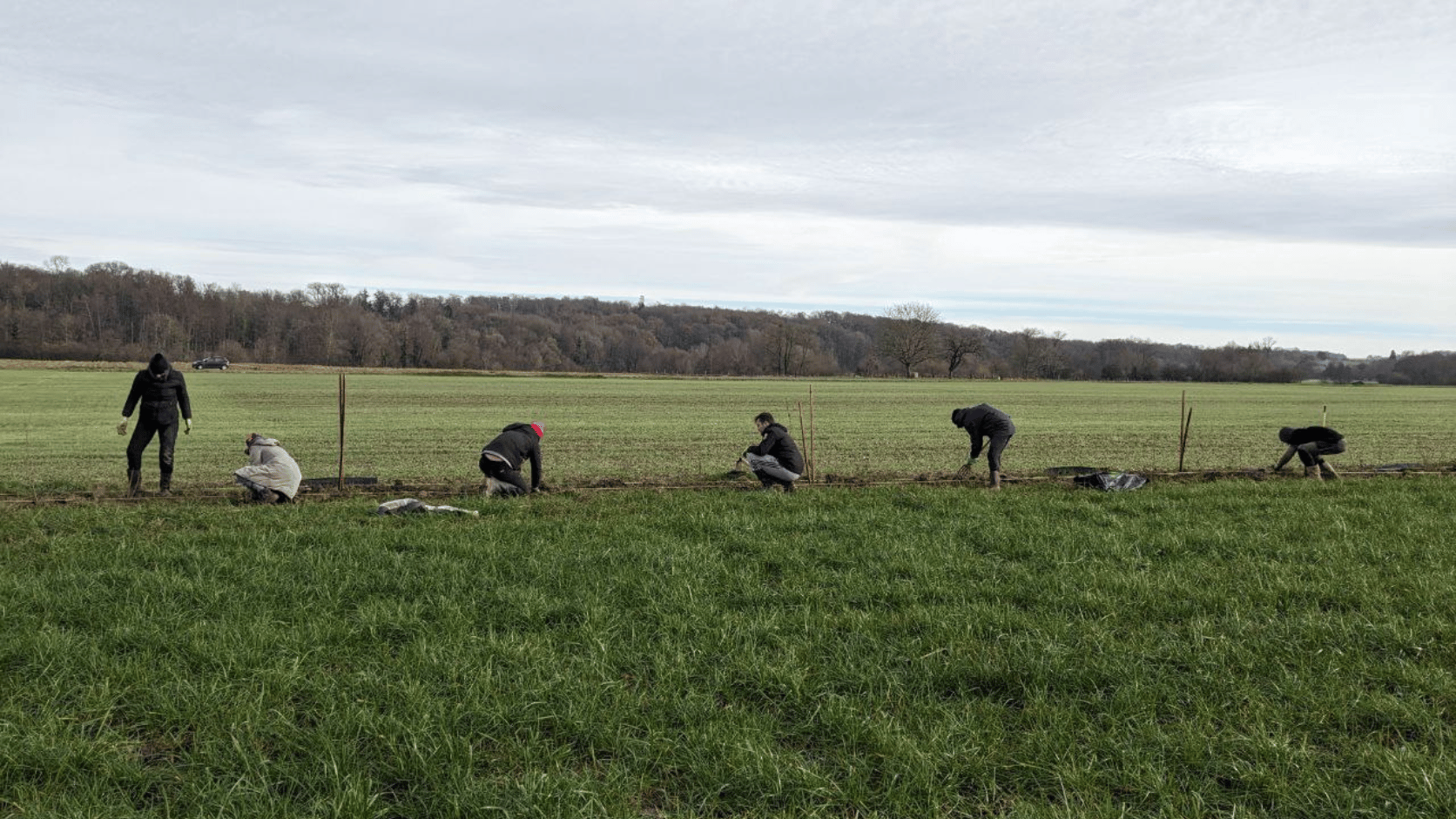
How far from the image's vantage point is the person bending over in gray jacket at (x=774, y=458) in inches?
502

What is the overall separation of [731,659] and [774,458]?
25.0ft

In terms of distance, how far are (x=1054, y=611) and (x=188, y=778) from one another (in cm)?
518

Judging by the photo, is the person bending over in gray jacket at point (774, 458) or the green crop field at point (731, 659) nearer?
the green crop field at point (731, 659)

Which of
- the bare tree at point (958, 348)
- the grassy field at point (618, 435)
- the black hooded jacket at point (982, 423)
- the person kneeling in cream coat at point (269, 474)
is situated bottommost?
the grassy field at point (618, 435)

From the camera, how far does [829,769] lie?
409cm

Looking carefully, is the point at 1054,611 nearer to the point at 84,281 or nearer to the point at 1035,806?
the point at 1035,806

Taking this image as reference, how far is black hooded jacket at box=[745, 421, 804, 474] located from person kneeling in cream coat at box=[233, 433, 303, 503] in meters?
6.03

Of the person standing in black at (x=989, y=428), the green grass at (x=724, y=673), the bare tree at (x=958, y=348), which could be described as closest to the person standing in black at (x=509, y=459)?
the green grass at (x=724, y=673)

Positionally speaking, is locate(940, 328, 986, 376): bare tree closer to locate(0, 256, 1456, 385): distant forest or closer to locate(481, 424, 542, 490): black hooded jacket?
locate(0, 256, 1456, 385): distant forest

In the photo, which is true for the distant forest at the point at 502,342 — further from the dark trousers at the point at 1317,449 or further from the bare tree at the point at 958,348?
the dark trousers at the point at 1317,449

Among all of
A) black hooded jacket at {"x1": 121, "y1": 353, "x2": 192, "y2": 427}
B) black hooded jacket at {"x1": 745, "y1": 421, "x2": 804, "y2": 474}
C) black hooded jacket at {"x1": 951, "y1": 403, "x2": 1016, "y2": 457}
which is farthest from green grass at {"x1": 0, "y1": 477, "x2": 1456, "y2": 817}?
black hooded jacket at {"x1": 951, "y1": 403, "x2": 1016, "y2": 457}

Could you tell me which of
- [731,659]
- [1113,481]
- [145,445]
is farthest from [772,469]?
[145,445]

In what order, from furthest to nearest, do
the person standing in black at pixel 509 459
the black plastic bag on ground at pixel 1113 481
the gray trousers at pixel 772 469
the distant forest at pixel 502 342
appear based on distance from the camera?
1. the distant forest at pixel 502 342
2. the black plastic bag on ground at pixel 1113 481
3. the gray trousers at pixel 772 469
4. the person standing in black at pixel 509 459

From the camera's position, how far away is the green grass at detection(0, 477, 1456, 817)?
3.88 meters
